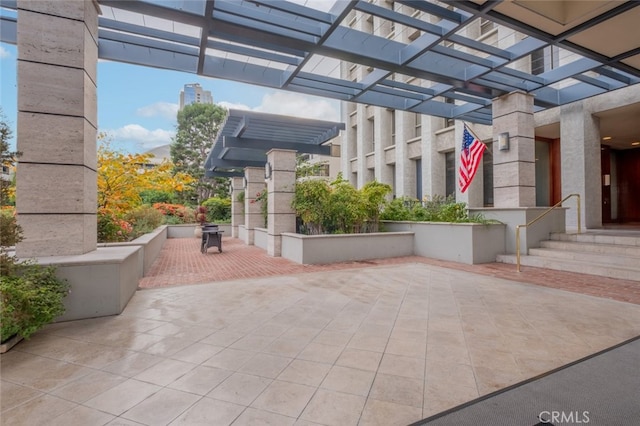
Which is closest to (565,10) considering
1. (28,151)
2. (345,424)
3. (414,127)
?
(345,424)

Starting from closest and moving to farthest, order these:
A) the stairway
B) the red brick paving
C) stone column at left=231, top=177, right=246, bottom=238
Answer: the red brick paving < the stairway < stone column at left=231, top=177, right=246, bottom=238

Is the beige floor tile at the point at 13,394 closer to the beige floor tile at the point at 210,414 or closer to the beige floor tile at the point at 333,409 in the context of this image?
the beige floor tile at the point at 210,414

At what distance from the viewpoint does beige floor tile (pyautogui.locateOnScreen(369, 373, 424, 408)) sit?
226cm

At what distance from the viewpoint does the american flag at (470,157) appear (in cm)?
819

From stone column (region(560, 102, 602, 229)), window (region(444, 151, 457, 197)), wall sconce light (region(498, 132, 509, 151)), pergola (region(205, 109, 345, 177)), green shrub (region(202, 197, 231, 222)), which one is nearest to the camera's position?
wall sconce light (region(498, 132, 509, 151))

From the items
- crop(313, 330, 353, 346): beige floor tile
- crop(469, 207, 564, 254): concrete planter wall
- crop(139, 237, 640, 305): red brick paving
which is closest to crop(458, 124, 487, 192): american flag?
crop(469, 207, 564, 254): concrete planter wall

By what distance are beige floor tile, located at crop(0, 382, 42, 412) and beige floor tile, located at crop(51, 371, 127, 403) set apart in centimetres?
15

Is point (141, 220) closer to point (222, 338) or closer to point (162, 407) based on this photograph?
point (222, 338)

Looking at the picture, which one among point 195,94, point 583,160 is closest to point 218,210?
point 583,160

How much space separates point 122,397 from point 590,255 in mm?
8403

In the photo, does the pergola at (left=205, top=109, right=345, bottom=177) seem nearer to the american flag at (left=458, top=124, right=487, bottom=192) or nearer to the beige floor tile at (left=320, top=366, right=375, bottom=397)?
the american flag at (left=458, top=124, right=487, bottom=192)

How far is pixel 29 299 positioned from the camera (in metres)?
3.23

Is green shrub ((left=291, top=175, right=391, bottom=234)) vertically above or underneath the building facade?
underneath

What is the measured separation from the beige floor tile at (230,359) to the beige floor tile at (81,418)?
830mm
